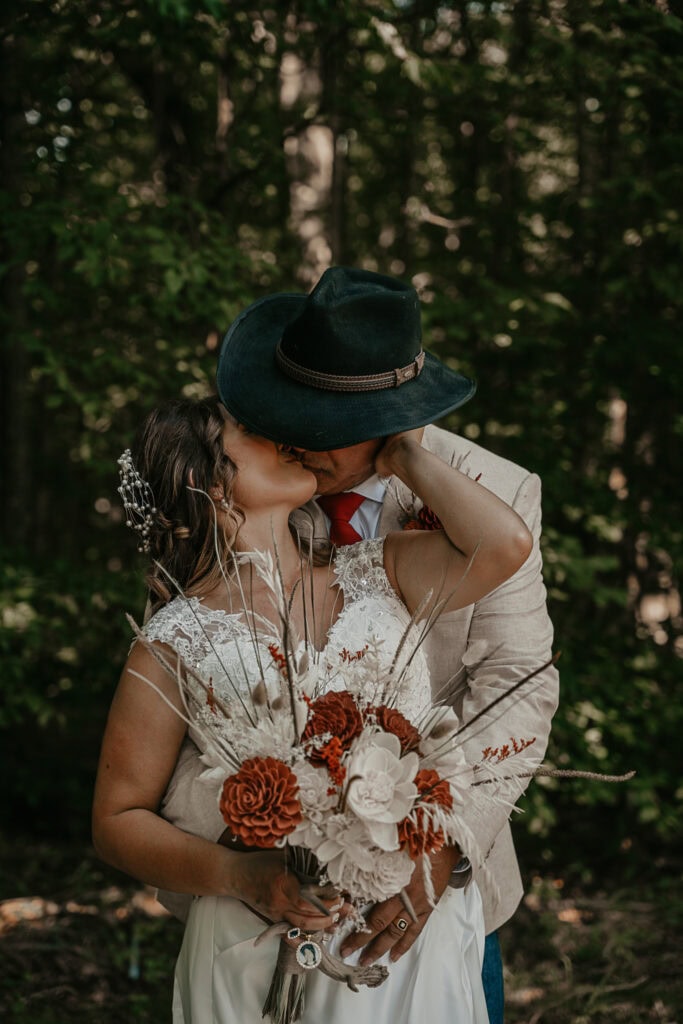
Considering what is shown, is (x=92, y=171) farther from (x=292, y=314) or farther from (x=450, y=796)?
(x=450, y=796)

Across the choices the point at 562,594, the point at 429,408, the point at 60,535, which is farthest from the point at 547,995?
the point at 60,535

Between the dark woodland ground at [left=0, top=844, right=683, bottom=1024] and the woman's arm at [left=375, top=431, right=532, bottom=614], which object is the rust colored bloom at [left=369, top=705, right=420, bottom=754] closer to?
the woman's arm at [left=375, top=431, right=532, bottom=614]

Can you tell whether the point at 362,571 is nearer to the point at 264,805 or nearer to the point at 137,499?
the point at 137,499

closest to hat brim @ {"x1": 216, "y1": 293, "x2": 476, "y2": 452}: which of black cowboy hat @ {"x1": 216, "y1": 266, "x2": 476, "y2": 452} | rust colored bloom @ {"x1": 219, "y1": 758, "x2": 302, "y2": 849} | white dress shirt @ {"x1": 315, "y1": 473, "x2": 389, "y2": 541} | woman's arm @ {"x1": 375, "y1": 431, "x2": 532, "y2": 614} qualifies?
black cowboy hat @ {"x1": 216, "y1": 266, "x2": 476, "y2": 452}

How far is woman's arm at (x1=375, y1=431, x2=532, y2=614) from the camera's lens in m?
2.05

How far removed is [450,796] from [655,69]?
137 inches

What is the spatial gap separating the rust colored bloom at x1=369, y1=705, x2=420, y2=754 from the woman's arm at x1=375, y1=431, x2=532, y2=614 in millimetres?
426

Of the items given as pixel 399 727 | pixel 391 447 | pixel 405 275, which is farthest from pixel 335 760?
pixel 405 275

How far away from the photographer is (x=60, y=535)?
740 cm

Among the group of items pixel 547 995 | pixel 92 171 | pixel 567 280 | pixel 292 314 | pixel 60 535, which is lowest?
pixel 60 535

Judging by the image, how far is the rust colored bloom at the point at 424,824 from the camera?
1.54 meters

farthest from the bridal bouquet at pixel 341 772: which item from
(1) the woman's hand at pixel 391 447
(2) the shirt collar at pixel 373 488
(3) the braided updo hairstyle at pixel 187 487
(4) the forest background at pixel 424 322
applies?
(4) the forest background at pixel 424 322

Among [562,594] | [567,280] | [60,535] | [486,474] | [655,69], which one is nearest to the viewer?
[486,474]

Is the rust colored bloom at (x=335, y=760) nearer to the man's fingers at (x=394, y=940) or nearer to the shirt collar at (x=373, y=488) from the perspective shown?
the man's fingers at (x=394, y=940)
